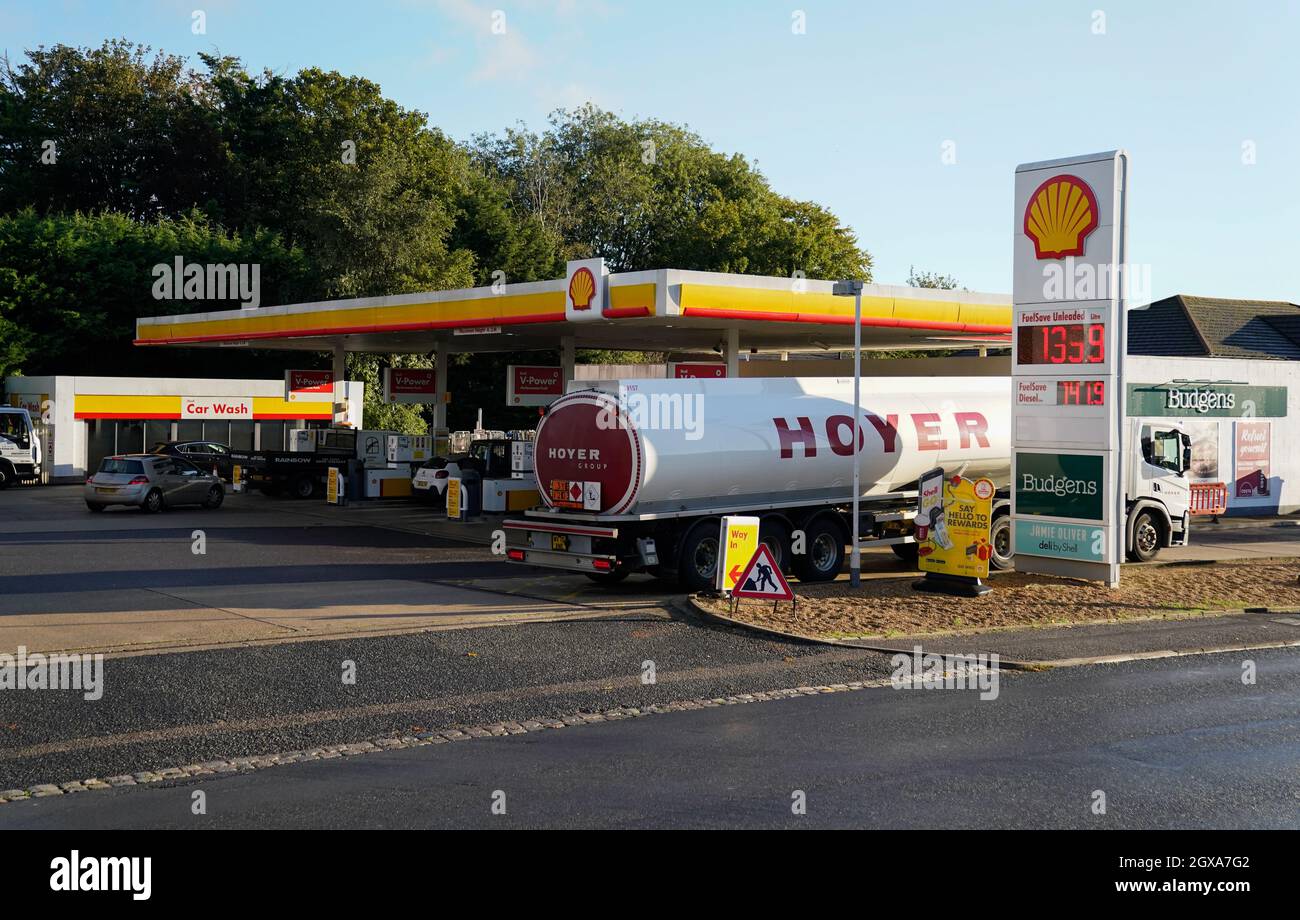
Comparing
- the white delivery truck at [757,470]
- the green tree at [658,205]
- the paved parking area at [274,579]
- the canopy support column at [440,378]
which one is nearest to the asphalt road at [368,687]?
the paved parking area at [274,579]

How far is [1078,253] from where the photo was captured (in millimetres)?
19938

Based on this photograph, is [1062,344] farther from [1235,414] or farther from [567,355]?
[567,355]

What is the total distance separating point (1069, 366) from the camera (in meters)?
20.1

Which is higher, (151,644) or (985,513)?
(985,513)

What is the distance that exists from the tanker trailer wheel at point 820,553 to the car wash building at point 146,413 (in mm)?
24735

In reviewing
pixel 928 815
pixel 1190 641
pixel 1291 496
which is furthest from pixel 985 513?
pixel 1291 496

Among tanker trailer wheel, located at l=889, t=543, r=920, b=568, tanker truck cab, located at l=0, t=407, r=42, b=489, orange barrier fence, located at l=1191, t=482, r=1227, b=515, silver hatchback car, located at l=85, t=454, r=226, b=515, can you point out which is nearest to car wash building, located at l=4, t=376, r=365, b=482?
tanker truck cab, located at l=0, t=407, r=42, b=489

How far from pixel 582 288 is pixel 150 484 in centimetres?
1441

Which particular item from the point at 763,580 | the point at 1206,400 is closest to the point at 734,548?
the point at 763,580

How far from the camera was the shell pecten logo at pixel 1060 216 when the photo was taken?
64.8 ft

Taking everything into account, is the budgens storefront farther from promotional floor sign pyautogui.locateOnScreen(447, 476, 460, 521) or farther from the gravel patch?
promotional floor sign pyautogui.locateOnScreen(447, 476, 460, 521)
